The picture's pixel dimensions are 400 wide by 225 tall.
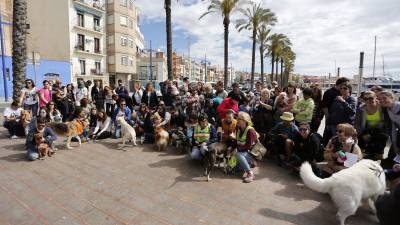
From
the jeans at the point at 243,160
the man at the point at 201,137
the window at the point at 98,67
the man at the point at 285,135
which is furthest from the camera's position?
the window at the point at 98,67

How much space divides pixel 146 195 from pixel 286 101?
4281mm

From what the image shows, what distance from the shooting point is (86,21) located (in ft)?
131

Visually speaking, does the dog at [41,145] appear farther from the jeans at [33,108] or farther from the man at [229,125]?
the man at [229,125]

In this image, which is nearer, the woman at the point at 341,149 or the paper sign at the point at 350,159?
the paper sign at the point at 350,159

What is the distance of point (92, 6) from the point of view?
1601 inches

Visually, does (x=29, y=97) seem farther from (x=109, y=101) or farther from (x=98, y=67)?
(x=98, y=67)

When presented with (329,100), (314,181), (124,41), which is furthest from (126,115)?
(124,41)

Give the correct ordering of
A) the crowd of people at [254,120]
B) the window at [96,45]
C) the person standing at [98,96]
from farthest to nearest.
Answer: the window at [96,45] < the person standing at [98,96] < the crowd of people at [254,120]

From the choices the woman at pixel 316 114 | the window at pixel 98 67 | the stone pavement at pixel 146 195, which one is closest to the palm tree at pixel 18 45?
the stone pavement at pixel 146 195

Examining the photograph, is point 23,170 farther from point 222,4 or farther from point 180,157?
point 222,4

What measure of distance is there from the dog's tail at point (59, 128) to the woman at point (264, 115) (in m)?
5.20

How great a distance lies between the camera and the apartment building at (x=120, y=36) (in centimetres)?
4497

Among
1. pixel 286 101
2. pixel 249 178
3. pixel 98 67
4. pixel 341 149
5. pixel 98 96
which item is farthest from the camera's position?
pixel 98 67

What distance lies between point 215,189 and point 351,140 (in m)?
2.58
